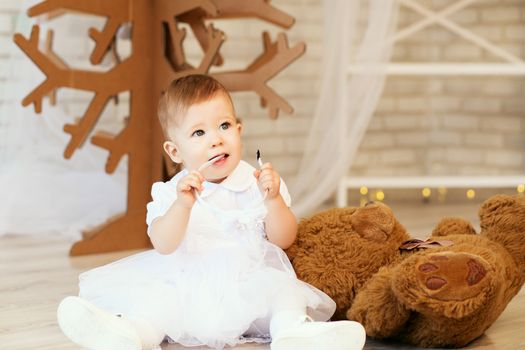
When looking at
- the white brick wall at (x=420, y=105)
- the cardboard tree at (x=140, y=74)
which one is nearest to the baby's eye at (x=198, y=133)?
the cardboard tree at (x=140, y=74)

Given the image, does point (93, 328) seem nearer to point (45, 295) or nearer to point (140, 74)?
point (45, 295)

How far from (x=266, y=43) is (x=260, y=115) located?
0.73 metres

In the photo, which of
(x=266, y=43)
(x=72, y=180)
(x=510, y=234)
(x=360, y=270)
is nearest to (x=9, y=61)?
(x=72, y=180)

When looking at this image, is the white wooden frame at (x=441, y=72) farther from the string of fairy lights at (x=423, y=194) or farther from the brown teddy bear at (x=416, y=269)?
the brown teddy bear at (x=416, y=269)

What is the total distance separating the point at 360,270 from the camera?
5.27 ft

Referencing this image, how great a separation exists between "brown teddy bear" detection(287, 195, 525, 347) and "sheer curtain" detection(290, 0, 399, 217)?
3.27 feet

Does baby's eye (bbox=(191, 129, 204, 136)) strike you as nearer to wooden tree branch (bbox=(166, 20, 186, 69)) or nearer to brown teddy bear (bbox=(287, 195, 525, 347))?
brown teddy bear (bbox=(287, 195, 525, 347))

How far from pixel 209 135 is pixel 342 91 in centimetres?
126

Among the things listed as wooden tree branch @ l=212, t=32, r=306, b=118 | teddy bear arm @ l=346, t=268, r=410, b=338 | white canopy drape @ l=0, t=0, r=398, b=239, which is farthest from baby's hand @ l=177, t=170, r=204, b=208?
white canopy drape @ l=0, t=0, r=398, b=239

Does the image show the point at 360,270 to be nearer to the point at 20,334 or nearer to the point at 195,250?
the point at 195,250

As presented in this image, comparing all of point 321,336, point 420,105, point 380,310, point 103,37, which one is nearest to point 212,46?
point 103,37

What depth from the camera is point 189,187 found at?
1.46 metres

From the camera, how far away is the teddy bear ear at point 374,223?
1.64m

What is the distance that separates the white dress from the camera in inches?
58.1
